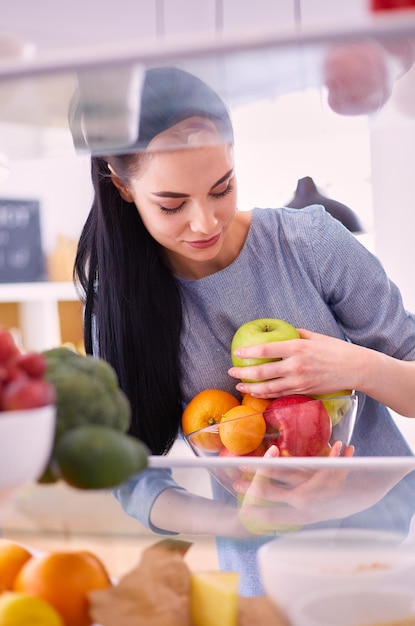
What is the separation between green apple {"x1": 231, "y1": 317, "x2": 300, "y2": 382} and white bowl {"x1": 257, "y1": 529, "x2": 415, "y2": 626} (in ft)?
1.86

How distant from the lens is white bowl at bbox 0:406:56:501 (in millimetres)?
493

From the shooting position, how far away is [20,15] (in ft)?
11.1

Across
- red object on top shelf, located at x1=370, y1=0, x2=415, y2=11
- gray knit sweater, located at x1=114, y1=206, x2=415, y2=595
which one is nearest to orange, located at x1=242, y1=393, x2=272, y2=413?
gray knit sweater, located at x1=114, y1=206, x2=415, y2=595

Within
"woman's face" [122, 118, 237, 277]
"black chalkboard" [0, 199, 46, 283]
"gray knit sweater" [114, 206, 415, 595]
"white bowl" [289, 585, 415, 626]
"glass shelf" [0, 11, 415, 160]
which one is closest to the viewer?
"glass shelf" [0, 11, 415, 160]

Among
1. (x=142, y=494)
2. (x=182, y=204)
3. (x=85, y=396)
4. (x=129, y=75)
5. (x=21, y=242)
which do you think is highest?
(x=129, y=75)

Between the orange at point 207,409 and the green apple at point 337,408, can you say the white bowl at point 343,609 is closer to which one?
the green apple at point 337,408

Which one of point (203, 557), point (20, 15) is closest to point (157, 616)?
point (203, 557)

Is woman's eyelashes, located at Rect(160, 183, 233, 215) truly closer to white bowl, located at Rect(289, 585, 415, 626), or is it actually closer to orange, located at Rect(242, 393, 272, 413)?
orange, located at Rect(242, 393, 272, 413)

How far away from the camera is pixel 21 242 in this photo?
13.0 feet

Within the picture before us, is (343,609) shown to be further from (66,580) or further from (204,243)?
(204,243)

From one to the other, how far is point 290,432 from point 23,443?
45cm

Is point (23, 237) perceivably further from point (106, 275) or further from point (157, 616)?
point (157, 616)

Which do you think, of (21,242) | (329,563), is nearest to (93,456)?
(329,563)

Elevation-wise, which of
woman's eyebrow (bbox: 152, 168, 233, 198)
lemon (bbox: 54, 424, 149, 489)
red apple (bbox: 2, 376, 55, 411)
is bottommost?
lemon (bbox: 54, 424, 149, 489)
